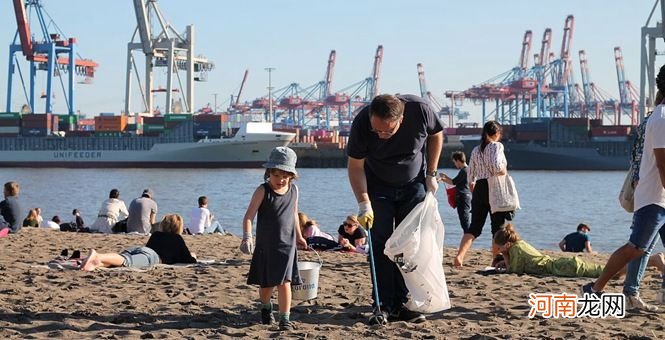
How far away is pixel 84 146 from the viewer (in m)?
78.1

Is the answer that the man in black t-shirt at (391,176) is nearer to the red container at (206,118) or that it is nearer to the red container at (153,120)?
the red container at (206,118)

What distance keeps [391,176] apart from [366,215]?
0.31m

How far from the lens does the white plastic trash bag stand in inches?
203

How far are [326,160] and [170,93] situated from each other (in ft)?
50.4

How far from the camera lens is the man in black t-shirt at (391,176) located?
5191 mm

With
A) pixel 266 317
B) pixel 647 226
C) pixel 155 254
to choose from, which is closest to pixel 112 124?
pixel 155 254

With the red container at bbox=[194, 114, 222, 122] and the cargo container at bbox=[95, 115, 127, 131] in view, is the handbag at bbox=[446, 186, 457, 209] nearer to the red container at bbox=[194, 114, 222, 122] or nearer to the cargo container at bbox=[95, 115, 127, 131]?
the red container at bbox=[194, 114, 222, 122]

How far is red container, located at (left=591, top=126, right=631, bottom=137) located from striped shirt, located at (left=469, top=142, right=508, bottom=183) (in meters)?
71.3

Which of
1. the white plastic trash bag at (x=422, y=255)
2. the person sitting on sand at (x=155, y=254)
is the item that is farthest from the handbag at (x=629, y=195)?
the person sitting on sand at (x=155, y=254)

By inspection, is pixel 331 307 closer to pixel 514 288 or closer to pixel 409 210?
pixel 409 210

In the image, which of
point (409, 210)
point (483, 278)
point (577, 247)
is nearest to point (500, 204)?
point (483, 278)

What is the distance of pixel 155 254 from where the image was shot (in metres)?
7.79

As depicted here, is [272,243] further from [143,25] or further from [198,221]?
[143,25]

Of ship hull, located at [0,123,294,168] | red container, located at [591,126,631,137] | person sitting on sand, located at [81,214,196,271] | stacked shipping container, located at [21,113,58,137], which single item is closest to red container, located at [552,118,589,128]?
red container, located at [591,126,631,137]
